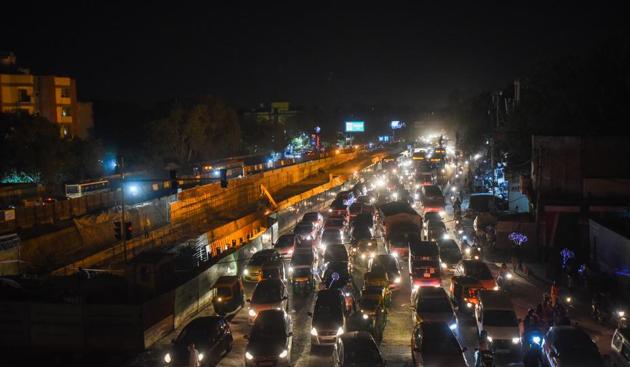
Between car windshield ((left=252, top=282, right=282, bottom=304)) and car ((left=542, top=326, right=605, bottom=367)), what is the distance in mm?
8563

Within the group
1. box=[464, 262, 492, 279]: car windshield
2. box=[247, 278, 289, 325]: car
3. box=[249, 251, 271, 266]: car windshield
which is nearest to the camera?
box=[247, 278, 289, 325]: car

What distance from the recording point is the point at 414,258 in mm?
22656

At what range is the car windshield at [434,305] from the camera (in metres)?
16.9

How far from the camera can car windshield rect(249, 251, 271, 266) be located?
24469 mm

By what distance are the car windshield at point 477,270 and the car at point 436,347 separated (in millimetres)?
7245

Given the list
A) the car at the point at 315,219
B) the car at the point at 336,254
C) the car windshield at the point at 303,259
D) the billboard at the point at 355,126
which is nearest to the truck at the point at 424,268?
the car at the point at 336,254

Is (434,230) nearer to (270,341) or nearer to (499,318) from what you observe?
(499,318)

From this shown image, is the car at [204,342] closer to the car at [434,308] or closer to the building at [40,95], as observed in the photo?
the car at [434,308]

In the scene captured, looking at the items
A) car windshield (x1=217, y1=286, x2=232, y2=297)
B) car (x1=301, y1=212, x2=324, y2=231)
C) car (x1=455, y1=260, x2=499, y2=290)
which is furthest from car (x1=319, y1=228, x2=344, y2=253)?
car windshield (x1=217, y1=286, x2=232, y2=297)

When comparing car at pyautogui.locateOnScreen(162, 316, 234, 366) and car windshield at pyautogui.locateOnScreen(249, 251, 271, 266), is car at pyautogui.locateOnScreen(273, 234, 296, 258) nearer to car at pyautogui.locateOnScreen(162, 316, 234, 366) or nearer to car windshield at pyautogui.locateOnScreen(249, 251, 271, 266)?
car windshield at pyautogui.locateOnScreen(249, 251, 271, 266)

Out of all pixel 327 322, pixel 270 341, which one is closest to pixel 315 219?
pixel 327 322

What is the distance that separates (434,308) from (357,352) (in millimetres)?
4492

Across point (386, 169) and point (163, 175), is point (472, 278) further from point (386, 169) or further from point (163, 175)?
point (386, 169)

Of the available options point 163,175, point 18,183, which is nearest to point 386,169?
point 163,175
